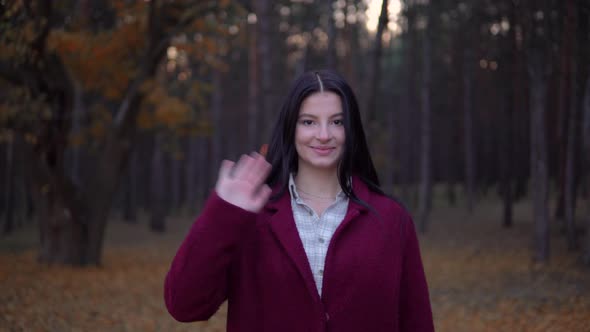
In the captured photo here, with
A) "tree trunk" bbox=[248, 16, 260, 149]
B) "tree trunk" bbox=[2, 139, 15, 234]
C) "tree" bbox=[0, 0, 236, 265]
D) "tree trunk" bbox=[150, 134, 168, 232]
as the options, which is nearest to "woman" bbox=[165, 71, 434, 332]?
"tree" bbox=[0, 0, 236, 265]

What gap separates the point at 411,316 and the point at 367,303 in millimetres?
298

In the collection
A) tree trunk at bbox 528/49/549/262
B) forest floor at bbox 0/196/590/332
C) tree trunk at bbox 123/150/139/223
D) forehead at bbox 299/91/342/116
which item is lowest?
tree trunk at bbox 123/150/139/223

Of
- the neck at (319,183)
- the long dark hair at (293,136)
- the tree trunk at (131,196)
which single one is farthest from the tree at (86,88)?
the tree trunk at (131,196)

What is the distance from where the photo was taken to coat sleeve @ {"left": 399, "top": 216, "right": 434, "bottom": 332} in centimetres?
269

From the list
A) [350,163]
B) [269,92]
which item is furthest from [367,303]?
[269,92]

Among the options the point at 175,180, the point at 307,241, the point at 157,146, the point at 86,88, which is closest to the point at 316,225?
the point at 307,241

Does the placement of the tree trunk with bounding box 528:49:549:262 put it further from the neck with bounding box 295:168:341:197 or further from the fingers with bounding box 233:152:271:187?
the fingers with bounding box 233:152:271:187

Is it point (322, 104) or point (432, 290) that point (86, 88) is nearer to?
point (432, 290)

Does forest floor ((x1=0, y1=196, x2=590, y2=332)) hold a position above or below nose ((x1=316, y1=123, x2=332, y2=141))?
below

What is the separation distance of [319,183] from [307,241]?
0.27 meters

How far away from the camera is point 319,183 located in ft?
8.83

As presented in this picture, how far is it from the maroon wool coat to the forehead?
360mm

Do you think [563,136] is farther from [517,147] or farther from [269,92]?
[269,92]

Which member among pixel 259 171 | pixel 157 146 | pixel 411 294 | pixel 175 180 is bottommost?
pixel 175 180
